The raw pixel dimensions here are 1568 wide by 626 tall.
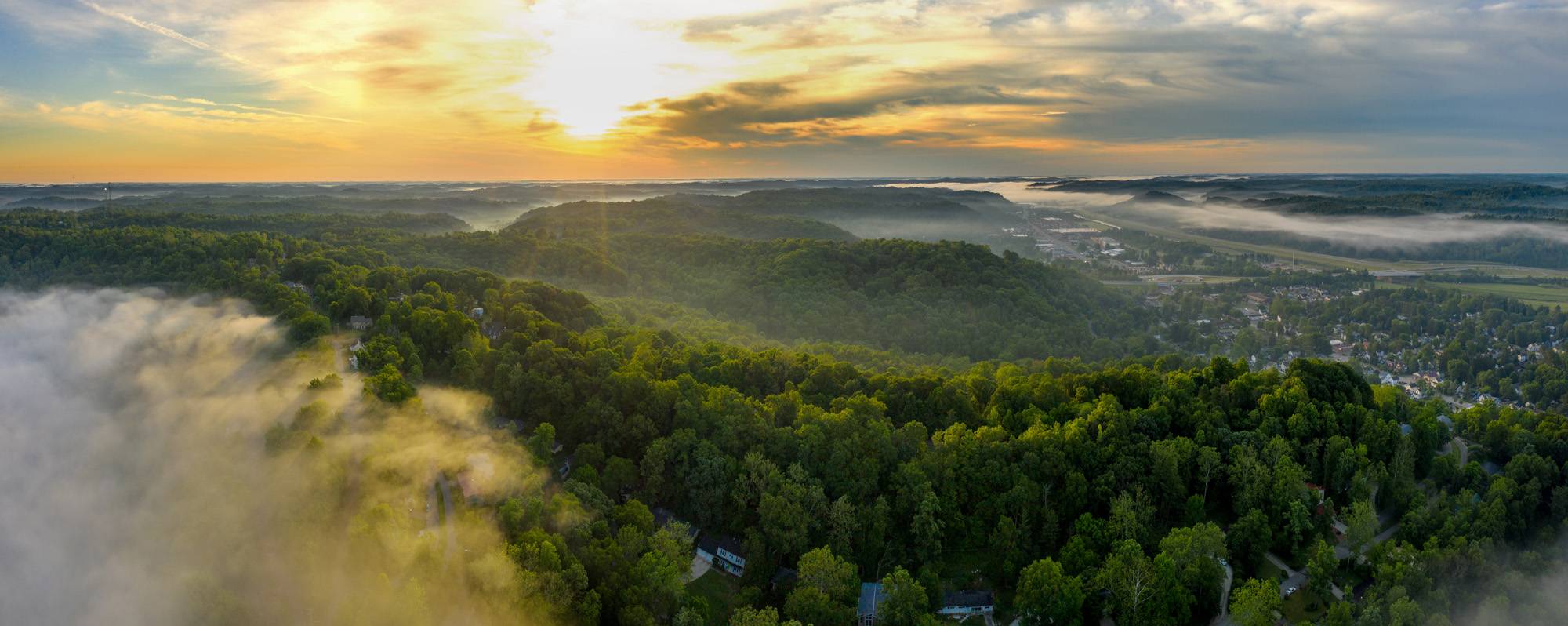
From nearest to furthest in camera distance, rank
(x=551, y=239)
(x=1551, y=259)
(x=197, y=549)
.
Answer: (x=197, y=549), (x=551, y=239), (x=1551, y=259)

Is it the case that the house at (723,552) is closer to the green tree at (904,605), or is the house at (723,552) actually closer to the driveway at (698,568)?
the driveway at (698,568)

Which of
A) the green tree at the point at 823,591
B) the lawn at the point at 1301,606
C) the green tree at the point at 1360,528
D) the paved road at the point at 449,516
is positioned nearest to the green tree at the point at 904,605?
the green tree at the point at 823,591

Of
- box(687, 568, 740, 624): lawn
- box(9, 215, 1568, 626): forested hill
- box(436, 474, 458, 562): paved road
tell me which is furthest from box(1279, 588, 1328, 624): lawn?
box(436, 474, 458, 562): paved road

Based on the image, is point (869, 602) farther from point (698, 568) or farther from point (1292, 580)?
point (1292, 580)

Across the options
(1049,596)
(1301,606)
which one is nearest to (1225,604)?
(1301,606)

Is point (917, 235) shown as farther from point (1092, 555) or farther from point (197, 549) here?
point (197, 549)

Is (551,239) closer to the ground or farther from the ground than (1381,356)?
farther from the ground

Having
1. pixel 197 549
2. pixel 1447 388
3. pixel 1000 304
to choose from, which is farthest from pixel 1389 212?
pixel 197 549
